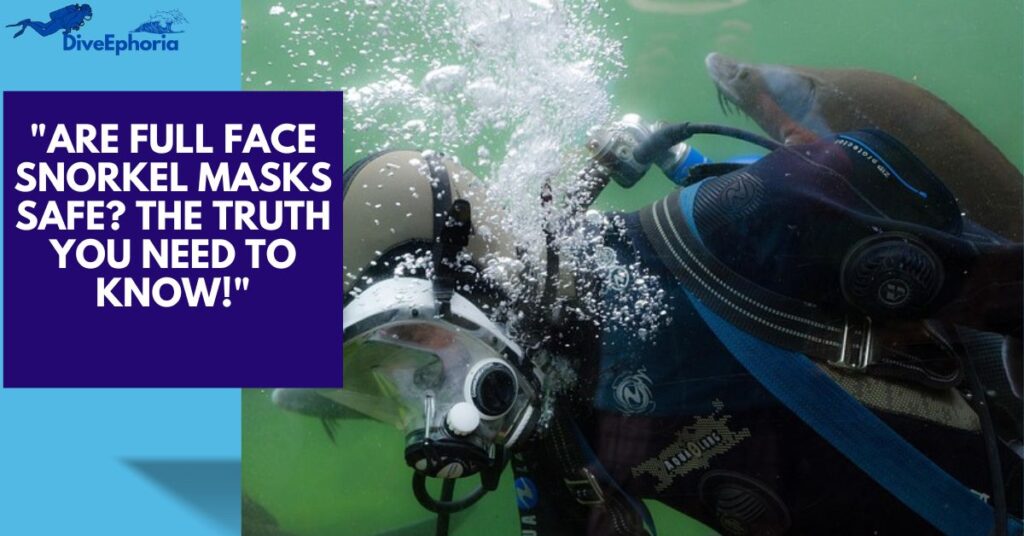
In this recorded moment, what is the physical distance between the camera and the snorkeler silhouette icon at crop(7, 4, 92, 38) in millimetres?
1282

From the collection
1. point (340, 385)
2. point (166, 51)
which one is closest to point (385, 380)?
point (340, 385)

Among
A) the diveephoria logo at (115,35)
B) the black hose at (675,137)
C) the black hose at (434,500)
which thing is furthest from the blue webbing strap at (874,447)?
the diveephoria logo at (115,35)

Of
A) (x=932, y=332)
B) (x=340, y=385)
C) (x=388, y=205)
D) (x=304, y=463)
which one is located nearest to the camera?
(x=932, y=332)

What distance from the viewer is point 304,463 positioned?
1.39 m

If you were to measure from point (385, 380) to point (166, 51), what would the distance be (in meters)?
0.64

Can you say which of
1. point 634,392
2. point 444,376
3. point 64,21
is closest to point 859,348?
point 634,392

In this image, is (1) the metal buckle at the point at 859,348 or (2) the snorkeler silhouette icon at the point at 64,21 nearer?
(1) the metal buckle at the point at 859,348

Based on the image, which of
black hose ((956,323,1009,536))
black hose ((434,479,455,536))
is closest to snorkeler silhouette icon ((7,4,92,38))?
black hose ((434,479,455,536))

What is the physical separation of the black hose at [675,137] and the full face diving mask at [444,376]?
0.37 meters

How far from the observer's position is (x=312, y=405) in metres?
1.32

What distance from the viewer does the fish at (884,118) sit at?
1.14 m

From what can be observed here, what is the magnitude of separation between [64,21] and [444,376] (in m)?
0.85

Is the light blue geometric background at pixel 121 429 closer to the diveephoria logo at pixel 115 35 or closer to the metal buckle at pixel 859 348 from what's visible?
the diveephoria logo at pixel 115 35

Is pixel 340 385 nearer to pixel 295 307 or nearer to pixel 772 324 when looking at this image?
pixel 295 307
